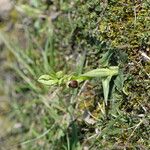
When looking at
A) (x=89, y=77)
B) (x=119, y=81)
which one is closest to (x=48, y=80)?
(x=89, y=77)

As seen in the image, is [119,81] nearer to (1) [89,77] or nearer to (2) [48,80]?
(1) [89,77]

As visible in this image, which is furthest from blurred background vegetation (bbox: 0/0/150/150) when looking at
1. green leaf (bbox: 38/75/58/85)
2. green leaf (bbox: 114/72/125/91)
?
green leaf (bbox: 38/75/58/85)

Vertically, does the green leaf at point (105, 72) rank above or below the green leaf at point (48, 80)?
above

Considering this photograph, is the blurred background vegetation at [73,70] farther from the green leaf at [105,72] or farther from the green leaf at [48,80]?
the green leaf at [48,80]

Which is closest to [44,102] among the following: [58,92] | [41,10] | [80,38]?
[58,92]

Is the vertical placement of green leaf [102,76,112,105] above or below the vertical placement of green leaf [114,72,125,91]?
below

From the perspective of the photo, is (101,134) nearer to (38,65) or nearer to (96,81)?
(96,81)

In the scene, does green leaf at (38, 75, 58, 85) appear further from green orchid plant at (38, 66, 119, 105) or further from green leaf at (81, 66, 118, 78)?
green leaf at (81, 66, 118, 78)

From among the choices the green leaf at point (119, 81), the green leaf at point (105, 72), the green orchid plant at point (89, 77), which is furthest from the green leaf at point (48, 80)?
the green leaf at point (119, 81)
